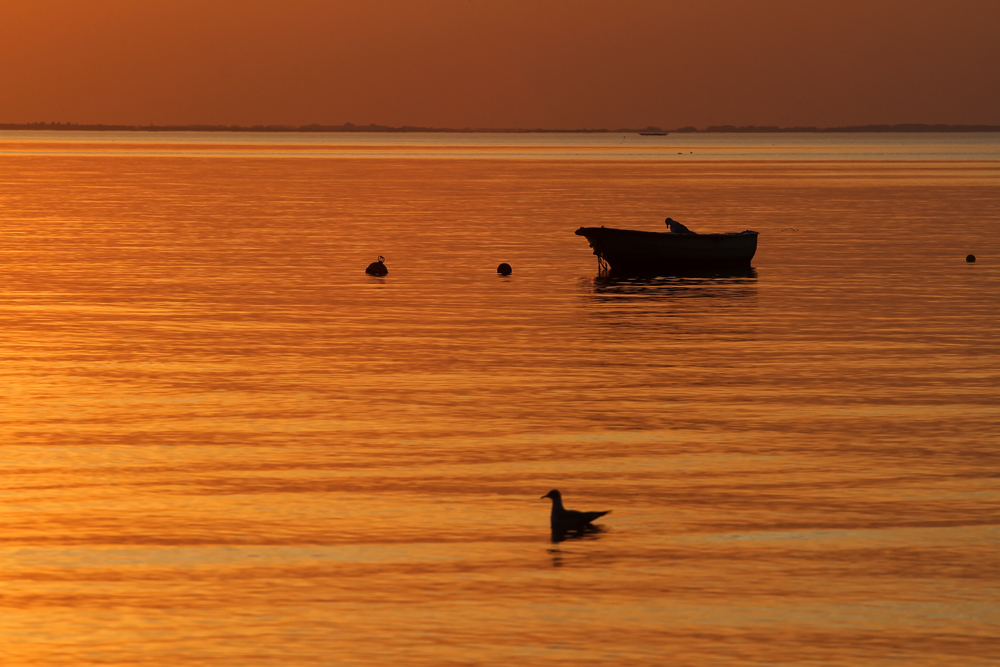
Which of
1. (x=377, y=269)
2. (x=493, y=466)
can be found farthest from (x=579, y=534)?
(x=377, y=269)

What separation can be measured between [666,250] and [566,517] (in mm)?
37502

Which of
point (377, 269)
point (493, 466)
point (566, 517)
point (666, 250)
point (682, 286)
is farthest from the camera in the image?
point (666, 250)

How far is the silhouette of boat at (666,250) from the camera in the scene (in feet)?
181

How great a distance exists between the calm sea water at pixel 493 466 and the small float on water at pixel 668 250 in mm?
914

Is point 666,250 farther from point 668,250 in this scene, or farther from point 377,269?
point 377,269

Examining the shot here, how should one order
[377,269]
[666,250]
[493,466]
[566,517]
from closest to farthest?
1. [566,517]
2. [493,466]
3. [377,269]
4. [666,250]

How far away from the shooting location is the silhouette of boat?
55.3m

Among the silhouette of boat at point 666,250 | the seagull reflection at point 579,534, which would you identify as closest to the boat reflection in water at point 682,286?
the silhouette of boat at point 666,250

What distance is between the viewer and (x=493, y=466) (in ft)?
75.9

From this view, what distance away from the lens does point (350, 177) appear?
159250 millimetres

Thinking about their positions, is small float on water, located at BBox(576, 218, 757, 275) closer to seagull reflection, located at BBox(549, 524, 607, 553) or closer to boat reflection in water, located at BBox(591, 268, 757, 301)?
boat reflection in water, located at BBox(591, 268, 757, 301)

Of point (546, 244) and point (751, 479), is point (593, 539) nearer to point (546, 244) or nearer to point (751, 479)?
point (751, 479)

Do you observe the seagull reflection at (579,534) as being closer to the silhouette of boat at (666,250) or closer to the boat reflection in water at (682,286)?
the boat reflection in water at (682,286)

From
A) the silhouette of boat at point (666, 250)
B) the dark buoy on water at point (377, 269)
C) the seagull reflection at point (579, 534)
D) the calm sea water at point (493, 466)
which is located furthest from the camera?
the silhouette of boat at point (666, 250)
